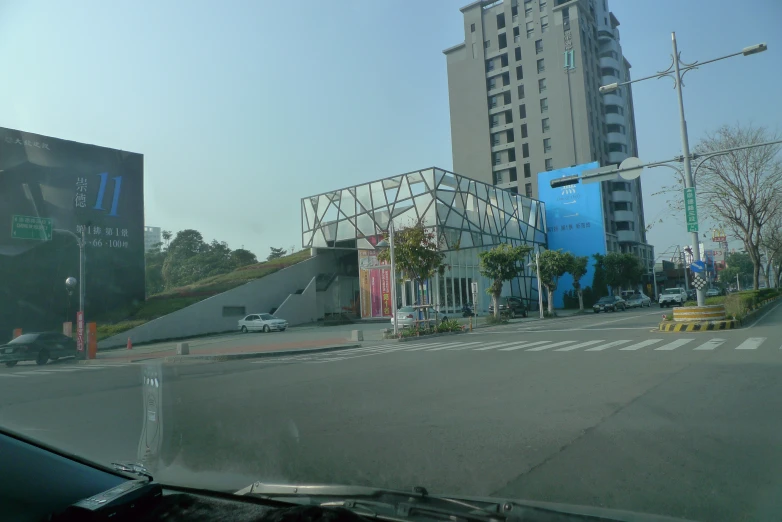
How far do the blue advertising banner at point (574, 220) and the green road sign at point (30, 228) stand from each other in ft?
152

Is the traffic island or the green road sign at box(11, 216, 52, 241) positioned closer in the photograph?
the traffic island

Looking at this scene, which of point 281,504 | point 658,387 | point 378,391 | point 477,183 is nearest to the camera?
point 281,504

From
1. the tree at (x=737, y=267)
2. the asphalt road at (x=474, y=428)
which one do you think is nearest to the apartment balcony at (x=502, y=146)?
the tree at (x=737, y=267)

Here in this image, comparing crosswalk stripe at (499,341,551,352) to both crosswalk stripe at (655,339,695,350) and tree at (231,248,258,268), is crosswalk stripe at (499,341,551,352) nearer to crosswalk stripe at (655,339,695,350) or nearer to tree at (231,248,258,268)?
crosswalk stripe at (655,339,695,350)

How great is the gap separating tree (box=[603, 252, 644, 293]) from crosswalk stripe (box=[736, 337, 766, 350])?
1608 inches

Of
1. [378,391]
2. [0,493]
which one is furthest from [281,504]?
[378,391]

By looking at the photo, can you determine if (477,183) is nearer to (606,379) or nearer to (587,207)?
(587,207)

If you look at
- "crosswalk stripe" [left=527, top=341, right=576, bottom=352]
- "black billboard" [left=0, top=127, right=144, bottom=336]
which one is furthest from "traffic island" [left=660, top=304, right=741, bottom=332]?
"black billboard" [left=0, top=127, right=144, bottom=336]

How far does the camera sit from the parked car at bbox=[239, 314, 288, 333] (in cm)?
3881

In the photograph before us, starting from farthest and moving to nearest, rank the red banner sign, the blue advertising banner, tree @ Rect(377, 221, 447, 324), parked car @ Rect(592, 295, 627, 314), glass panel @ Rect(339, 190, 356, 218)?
the blue advertising banner, glass panel @ Rect(339, 190, 356, 218), parked car @ Rect(592, 295, 627, 314), tree @ Rect(377, 221, 447, 324), the red banner sign

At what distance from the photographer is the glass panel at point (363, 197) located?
48469 millimetres

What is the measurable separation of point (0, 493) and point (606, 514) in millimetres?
2704

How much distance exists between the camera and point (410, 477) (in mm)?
4891

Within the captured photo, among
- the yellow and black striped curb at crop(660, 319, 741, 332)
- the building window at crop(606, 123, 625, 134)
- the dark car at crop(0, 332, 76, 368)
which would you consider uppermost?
the building window at crop(606, 123, 625, 134)
